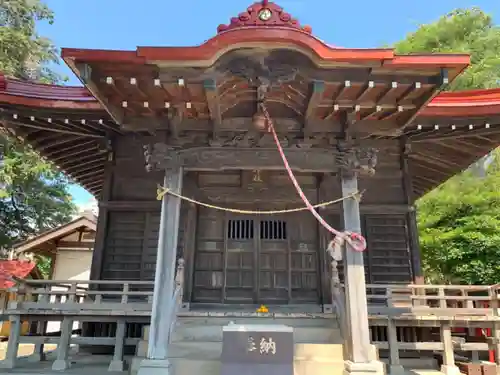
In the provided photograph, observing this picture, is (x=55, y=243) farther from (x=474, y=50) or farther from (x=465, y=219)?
(x=474, y=50)

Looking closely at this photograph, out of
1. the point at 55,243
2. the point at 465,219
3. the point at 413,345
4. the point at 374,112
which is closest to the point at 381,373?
the point at 413,345

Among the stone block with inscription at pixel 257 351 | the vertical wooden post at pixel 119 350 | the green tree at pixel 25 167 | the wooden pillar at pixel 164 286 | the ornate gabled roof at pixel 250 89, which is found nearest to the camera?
the stone block with inscription at pixel 257 351

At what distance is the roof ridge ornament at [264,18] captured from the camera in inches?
224

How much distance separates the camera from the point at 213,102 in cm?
642

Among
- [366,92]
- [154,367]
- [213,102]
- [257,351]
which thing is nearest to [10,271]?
[154,367]

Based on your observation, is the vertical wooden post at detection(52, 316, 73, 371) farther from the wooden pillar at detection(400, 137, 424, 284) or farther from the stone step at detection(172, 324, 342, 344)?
the wooden pillar at detection(400, 137, 424, 284)

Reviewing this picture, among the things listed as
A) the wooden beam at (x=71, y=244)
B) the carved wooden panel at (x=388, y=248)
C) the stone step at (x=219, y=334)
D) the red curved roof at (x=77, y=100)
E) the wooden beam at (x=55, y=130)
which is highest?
the red curved roof at (x=77, y=100)

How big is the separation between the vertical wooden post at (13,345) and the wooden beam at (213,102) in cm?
589

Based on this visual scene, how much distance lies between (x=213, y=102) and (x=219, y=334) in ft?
13.1

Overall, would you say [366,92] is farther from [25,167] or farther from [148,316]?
[25,167]

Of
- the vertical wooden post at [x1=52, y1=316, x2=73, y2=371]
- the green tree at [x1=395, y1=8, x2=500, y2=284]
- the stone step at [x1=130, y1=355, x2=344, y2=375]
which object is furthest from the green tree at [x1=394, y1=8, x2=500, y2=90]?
the vertical wooden post at [x1=52, y1=316, x2=73, y2=371]

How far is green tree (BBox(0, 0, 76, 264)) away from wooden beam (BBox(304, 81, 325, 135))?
17.7 m

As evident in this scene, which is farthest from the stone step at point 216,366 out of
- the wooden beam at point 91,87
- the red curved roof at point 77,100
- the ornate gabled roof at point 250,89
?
the red curved roof at point 77,100

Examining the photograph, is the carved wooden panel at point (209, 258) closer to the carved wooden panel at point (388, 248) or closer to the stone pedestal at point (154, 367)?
the stone pedestal at point (154, 367)
